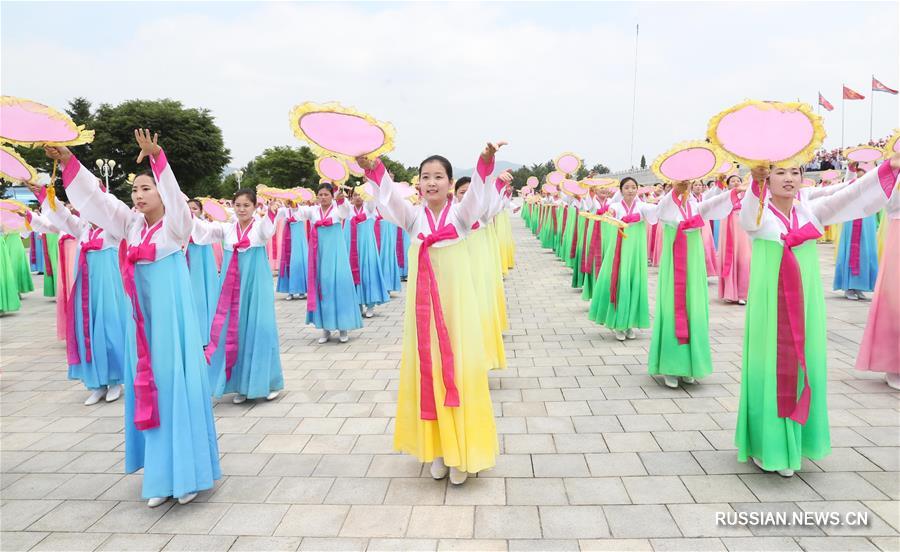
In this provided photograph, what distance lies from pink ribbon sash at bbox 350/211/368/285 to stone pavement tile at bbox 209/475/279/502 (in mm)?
5175

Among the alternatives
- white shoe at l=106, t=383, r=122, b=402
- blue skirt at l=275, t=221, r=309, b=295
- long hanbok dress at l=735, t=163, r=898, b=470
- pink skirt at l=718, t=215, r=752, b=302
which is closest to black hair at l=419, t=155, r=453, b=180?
long hanbok dress at l=735, t=163, r=898, b=470

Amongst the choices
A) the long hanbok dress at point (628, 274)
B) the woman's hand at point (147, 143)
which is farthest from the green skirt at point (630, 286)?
the woman's hand at point (147, 143)

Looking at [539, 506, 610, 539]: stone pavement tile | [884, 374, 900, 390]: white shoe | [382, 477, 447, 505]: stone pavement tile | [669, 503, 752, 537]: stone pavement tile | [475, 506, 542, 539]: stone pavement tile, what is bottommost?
[382, 477, 447, 505]: stone pavement tile

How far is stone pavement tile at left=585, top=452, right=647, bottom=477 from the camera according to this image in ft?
11.4

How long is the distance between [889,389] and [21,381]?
8998mm

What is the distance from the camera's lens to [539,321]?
8289 millimetres

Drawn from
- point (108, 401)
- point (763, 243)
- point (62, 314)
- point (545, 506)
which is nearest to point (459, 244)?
point (545, 506)

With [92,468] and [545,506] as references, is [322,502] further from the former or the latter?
[92,468]

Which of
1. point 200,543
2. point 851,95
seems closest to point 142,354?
point 200,543

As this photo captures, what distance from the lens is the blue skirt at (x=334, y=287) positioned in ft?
23.9

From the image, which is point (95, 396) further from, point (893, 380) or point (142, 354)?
point (893, 380)

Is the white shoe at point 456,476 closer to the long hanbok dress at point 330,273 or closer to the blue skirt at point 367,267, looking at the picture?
the long hanbok dress at point 330,273

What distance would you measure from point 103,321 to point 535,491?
4592 mm

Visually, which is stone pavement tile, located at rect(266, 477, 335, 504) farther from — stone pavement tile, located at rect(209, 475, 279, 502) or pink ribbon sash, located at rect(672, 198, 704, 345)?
pink ribbon sash, located at rect(672, 198, 704, 345)
